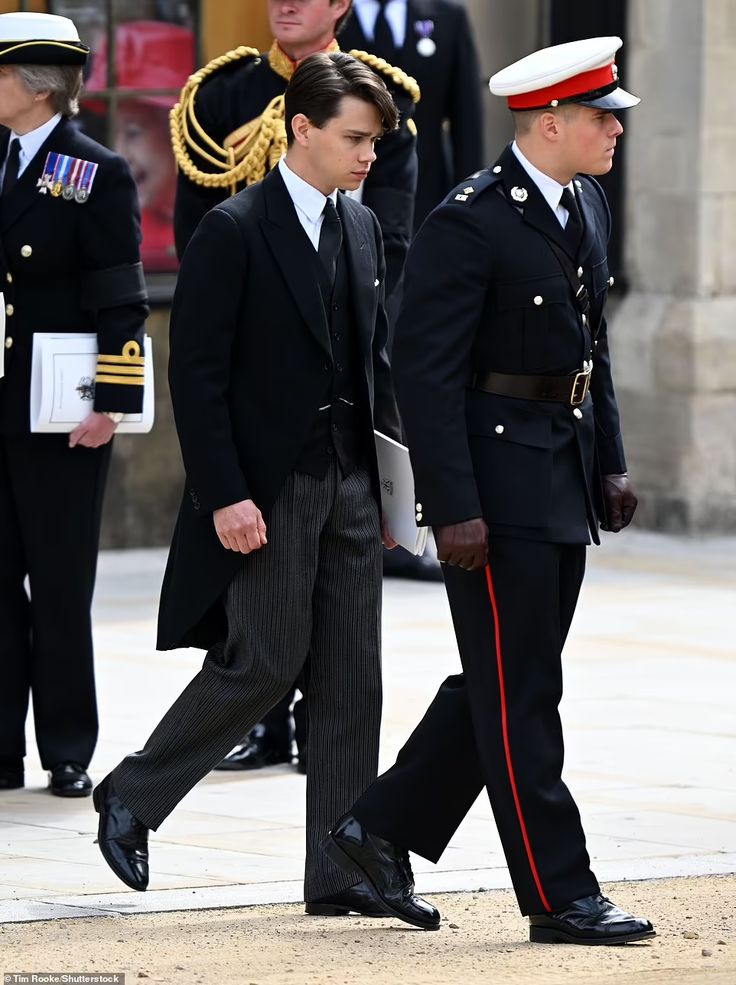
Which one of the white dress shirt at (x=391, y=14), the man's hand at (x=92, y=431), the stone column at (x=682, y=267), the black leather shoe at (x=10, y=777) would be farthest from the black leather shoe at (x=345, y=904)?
the stone column at (x=682, y=267)

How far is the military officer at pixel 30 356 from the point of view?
6.36 meters

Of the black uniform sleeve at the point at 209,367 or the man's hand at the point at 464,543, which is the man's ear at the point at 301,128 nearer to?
the black uniform sleeve at the point at 209,367

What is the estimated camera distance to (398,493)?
538cm

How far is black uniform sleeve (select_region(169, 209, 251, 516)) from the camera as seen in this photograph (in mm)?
5121

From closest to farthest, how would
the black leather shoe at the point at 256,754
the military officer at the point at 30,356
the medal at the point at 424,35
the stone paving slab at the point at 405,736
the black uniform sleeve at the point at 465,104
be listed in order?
the stone paving slab at the point at 405,736
the military officer at the point at 30,356
the black leather shoe at the point at 256,754
the medal at the point at 424,35
the black uniform sleeve at the point at 465,104

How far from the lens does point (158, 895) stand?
17.5 ft

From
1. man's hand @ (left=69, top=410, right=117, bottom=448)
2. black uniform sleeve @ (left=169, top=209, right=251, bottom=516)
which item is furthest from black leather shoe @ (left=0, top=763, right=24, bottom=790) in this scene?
black uniform sleeve @ (left=169, top=209, right=251, bottom=516)

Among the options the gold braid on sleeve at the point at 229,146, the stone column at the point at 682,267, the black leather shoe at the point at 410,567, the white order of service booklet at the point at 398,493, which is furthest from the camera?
the stone column at the point at 682,267

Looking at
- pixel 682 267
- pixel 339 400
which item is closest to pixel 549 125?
pixel 339 400

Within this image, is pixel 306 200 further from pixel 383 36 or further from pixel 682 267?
pixel 682 267

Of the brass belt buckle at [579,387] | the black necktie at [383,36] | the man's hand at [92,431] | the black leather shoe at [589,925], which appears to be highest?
the black necktie at [383,36]

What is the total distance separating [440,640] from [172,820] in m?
2.70

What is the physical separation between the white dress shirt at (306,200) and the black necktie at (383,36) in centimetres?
436

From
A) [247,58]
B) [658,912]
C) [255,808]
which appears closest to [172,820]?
[255,808]
